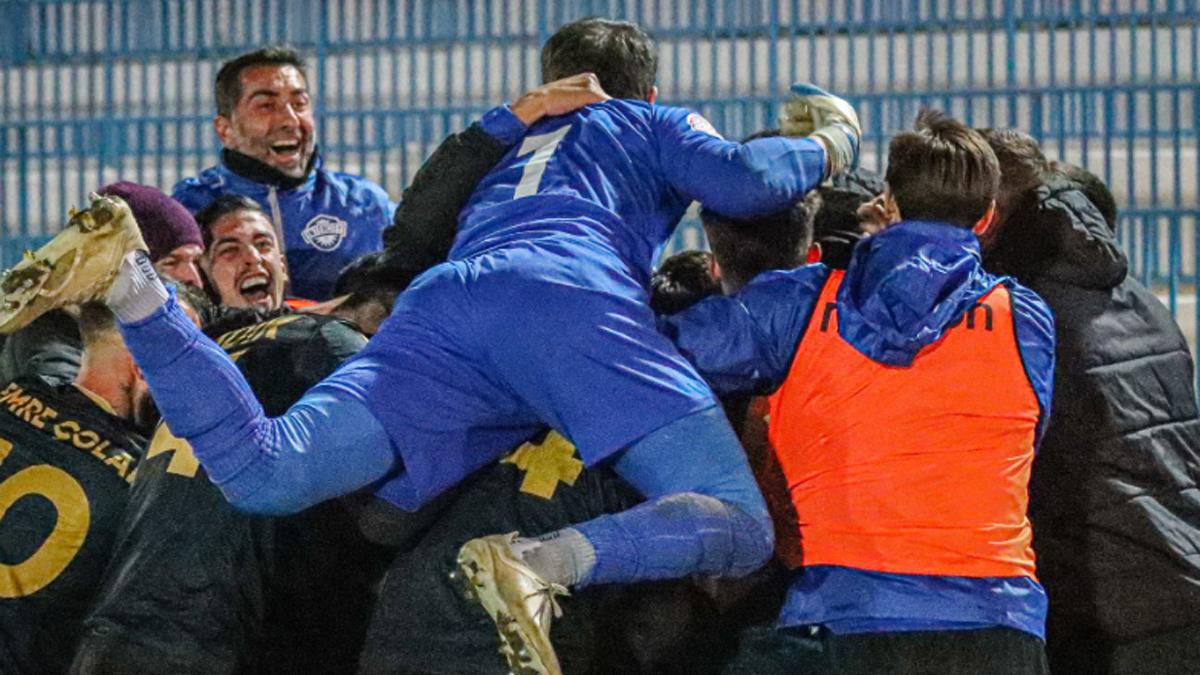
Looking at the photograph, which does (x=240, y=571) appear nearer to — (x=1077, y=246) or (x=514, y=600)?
(x=514, y=600)

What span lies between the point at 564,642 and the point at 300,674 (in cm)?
72

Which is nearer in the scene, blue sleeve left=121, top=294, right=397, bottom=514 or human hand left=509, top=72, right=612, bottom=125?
blue sleeve left=121, top=294, right=397, bottom=514

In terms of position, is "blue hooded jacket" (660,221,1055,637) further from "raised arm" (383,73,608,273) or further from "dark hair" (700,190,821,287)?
"raised arm" (383,73,608,273)

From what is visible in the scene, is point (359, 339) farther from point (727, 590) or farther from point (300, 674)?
point (727, 590)

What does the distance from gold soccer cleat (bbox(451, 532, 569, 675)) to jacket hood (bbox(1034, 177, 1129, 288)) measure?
1.59m

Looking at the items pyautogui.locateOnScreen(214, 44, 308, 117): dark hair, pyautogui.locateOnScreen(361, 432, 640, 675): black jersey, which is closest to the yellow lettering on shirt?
pyautogui.locateOnScreen(361, 432, 640, 675): black jersey

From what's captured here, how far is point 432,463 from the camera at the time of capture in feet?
11.8

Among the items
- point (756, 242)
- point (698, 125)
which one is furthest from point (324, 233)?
point (756, 242)

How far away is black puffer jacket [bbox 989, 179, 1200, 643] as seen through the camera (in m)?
4.02

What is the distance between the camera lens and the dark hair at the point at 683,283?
4.23m

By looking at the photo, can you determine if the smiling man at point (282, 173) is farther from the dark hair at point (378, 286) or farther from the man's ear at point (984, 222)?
the man's ear at point (984, 222)

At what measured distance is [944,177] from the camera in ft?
11.7

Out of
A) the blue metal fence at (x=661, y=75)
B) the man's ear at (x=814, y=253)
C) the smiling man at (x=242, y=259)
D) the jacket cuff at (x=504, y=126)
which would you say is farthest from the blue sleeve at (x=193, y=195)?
the man's ear at (x=814, y=253)

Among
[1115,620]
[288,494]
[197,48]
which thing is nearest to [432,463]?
[288,494]
